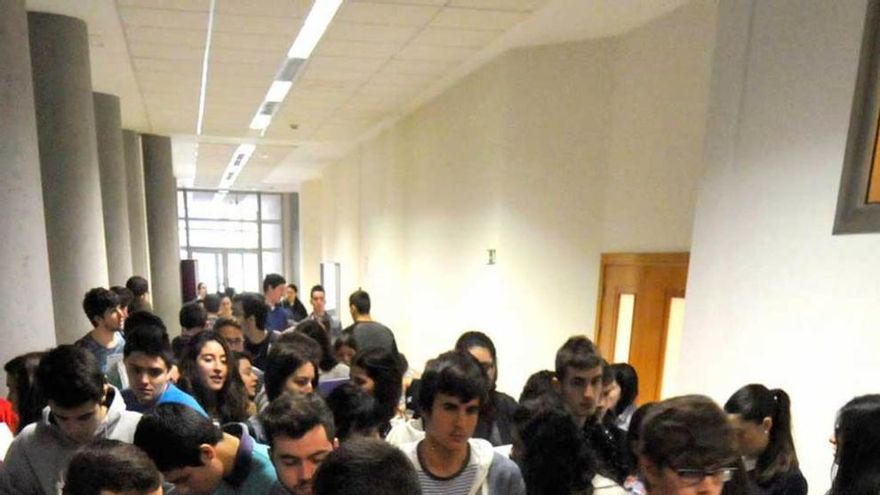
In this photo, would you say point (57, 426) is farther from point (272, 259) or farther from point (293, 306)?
point (272, 259)

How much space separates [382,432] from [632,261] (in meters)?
2.93

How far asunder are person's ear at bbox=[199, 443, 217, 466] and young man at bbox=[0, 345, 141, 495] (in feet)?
1.76

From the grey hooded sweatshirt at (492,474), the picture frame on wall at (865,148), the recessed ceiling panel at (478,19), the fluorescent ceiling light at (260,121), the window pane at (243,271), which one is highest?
the recessed ceiling panel at (478,19)

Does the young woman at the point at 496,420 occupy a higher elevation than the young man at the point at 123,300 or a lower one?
lower

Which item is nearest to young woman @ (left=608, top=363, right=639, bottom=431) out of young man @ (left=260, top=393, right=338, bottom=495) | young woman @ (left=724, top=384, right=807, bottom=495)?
young woman @ (left=724, top=384, right=807, bottom=495)

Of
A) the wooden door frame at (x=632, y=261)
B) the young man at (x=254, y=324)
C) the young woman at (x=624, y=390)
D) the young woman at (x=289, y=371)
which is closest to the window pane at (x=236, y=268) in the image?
the young man at (x=254, y=324)

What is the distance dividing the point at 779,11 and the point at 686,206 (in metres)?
1.56

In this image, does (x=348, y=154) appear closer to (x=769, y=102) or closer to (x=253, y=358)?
(x=253, y=358)

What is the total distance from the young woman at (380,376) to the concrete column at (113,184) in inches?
230

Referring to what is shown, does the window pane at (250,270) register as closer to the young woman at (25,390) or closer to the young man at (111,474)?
the young woman at (25,390)

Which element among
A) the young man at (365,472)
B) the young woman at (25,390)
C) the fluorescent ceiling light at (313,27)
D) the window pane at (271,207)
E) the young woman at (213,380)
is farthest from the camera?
the window pane at (271,207)

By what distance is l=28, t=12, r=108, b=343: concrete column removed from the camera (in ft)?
16.1

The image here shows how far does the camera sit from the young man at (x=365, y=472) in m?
1.17

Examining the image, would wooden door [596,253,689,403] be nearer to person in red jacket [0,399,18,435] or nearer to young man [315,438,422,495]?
young man [315,438,422,495]
